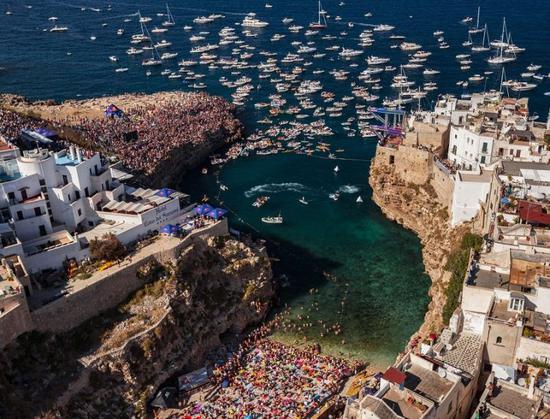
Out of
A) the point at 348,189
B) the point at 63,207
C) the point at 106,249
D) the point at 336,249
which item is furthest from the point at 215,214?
the point at 348,189

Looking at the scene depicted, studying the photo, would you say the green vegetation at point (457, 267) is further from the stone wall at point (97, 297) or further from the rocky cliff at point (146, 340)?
the stone wall at point (97, 297)

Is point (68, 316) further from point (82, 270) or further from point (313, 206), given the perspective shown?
point (313, 206)

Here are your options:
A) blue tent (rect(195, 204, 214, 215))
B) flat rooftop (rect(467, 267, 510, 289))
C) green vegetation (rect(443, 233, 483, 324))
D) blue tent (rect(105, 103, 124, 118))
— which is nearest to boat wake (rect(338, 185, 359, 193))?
green vegetation (rect(443, 233, 483, 324))

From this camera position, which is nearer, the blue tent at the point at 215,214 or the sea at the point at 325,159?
the blue tent at the point at 215,214

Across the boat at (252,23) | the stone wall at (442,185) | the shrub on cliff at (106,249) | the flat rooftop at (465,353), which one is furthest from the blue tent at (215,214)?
the boat at (252,23)

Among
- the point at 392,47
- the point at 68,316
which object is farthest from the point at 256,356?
the point at 392,47
